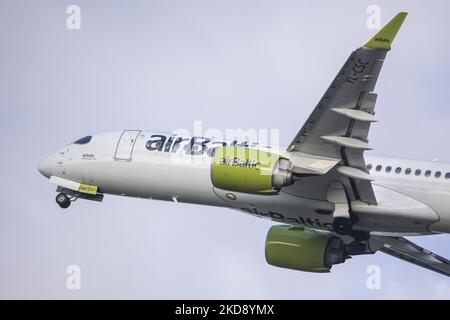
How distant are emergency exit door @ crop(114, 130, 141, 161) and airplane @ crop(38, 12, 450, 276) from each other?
0.17 ft

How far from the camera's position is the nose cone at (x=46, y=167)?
140 ft

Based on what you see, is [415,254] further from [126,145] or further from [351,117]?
[126,145]

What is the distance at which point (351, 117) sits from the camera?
3316 cm

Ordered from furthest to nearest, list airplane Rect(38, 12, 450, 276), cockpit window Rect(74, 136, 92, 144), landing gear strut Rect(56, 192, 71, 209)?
1. cockpit window Rect(74, 136, 92, 144)
2. landing gear strut Rect(56, 192, 71, 209)
3. airplane Rect(38, 12, 450, 276)

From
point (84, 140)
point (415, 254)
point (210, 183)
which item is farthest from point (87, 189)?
point (415, 254)

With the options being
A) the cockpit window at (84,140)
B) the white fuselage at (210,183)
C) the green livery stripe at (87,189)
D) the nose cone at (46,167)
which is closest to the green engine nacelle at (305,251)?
the white fuselage at (210,183)

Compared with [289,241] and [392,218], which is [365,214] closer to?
[392,218]

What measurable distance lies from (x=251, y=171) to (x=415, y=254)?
11.8 meters

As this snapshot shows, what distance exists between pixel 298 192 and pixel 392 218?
360 cm

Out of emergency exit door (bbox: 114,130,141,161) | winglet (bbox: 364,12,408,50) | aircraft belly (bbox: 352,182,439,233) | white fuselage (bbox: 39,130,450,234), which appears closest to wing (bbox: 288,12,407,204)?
winglet (bbox: 364,12,408,50)

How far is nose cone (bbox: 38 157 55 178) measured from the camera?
42.7 m

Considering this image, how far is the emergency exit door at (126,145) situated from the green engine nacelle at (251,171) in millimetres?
5816

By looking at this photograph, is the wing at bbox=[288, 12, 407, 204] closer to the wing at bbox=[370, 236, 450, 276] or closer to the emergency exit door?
the wing at bbox=[370, 236, 450, 276]

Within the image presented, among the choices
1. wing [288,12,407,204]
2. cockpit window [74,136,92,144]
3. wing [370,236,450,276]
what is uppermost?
wing [288,12,407,204]
